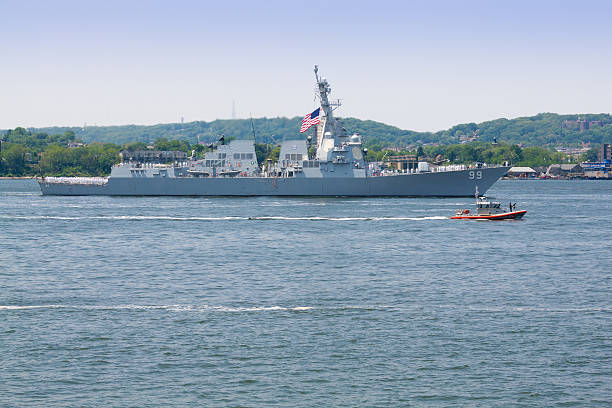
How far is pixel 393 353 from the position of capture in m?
24.8

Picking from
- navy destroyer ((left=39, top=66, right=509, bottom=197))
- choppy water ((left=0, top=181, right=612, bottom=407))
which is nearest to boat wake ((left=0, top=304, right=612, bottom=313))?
choppy water ((left=0, top=181, right=612, bottom=407))

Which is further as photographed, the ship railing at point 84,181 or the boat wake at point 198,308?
the ship railing at point 84,181

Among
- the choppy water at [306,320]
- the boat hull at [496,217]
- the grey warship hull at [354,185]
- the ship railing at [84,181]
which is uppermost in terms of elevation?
the ship railing at [84,181]

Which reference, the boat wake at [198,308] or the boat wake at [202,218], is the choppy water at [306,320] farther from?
the boat wake at [202,218]

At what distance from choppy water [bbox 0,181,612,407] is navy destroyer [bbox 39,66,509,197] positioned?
47.3 m

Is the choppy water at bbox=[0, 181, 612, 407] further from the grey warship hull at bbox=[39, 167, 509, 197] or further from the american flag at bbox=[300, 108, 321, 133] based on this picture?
the grey warship hull at bbox=[39, 167, 509, 197]

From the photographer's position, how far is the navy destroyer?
105 meters

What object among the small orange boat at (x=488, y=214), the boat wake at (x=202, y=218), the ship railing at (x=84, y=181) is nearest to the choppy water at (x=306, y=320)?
the small orange boat at (x=488, y=214)

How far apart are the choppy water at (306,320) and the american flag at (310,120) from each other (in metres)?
40.0

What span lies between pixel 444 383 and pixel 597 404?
4.32 m

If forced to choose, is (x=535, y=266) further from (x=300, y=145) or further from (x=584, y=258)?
(x=300, y=145)

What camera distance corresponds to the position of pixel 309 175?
107 metres

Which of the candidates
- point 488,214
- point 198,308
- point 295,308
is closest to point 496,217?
point 488,214

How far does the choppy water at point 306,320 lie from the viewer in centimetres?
2162
